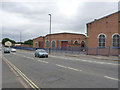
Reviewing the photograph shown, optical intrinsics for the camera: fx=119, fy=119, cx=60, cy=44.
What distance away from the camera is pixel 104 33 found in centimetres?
2653

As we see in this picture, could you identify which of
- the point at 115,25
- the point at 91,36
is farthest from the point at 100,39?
the point at 115,25

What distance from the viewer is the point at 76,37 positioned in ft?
170

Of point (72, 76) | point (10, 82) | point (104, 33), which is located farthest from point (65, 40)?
point (10, 82)

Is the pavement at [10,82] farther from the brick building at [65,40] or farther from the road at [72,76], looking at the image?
the brick building at [65,40]

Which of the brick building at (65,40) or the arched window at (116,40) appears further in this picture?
the brick building at (65,40)

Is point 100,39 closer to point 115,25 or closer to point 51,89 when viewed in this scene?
point 115,25

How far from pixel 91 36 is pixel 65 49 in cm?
781

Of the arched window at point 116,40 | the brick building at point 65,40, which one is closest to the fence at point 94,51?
the arched window at point 116,40

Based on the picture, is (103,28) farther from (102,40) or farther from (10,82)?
(10,82)

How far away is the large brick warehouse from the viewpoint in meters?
25.1

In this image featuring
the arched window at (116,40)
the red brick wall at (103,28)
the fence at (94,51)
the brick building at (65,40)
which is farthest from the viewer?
the brick building at (65,40)

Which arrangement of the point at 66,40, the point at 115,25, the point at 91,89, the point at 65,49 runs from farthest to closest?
1. the point at 66,40
2. the point at 65,49
3. the point at 115,25
4. the point at 91,89

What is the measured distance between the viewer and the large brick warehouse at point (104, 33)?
2506cm

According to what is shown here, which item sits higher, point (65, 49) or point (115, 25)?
point (115, 25)
